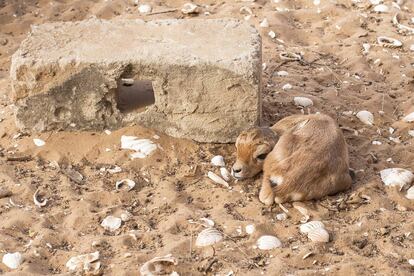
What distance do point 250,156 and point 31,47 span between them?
6.40 feet

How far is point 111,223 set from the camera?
508cm

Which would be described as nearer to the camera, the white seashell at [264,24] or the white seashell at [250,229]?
the white seashell at [250,229]

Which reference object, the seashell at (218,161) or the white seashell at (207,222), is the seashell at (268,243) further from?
the seashell at (218,161)

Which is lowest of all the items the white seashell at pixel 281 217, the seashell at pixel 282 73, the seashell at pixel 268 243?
the white seashell at pixel 281 217

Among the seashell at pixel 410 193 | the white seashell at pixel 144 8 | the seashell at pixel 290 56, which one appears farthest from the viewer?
the white seashell at pixel 144 8

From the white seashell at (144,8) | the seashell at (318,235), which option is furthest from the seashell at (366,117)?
the white seashell at (144,8)

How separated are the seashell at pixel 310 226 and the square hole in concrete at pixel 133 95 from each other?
1708 millimetres

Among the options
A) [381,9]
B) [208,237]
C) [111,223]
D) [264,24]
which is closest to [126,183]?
[111,223]

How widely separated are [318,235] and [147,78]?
1796 millimetres

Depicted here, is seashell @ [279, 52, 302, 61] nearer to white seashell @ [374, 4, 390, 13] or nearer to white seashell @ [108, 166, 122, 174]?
white seashell @ [374, 4, 390, 13]

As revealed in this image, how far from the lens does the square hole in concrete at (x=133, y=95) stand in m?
6.04

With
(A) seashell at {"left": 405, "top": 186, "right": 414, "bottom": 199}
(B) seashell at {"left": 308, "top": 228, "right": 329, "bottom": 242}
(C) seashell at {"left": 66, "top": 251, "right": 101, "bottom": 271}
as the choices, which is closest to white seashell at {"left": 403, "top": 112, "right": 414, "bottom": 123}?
(A) seashell at {"left": 405, "top": 186, "right": 414, "bottom": 199}

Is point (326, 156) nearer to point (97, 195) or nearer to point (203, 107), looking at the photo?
point (203, 107)

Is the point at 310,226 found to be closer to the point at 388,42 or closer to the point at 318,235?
the point at 318,235
